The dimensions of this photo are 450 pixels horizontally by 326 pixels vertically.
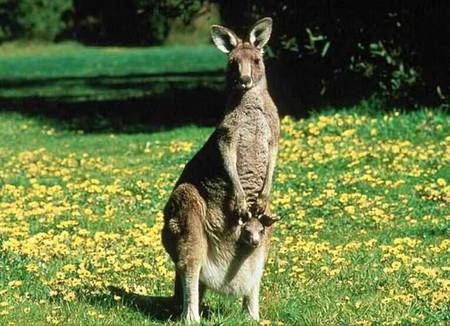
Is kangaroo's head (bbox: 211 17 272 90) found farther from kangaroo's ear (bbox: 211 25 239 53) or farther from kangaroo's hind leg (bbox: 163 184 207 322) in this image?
kangaroo's hind leg (bbox: 163 184 207 322)

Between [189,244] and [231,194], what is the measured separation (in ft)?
1.33

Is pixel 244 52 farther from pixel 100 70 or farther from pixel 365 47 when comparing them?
pixel 100 70

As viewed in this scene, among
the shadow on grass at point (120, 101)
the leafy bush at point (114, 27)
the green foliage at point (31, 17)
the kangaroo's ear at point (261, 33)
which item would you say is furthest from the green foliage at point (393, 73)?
the green foliage at point (31, 17)

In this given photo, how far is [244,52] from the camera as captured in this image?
6.42 meters

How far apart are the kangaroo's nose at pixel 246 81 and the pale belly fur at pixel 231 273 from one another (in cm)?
103

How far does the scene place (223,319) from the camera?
6.54 m

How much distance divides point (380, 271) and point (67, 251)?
8.88ft

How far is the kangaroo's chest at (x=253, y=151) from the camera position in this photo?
21.4 feet

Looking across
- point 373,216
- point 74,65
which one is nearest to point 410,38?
point 373,216

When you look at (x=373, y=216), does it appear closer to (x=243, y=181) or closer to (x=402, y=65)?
(x=243, y=181)

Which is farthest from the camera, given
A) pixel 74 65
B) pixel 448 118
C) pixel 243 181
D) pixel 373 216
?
pixel 74 65

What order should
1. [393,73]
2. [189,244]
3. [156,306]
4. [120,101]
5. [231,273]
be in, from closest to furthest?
1. [189,244]
2. [231,273]
3. [156,306]
4. [393,73]
5. [120,101]

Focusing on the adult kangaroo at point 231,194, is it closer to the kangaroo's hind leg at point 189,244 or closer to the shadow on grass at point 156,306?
the kangaroo's hind leg at point 189,244

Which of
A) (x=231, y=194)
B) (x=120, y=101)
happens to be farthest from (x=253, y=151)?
(x=120, y=101)
